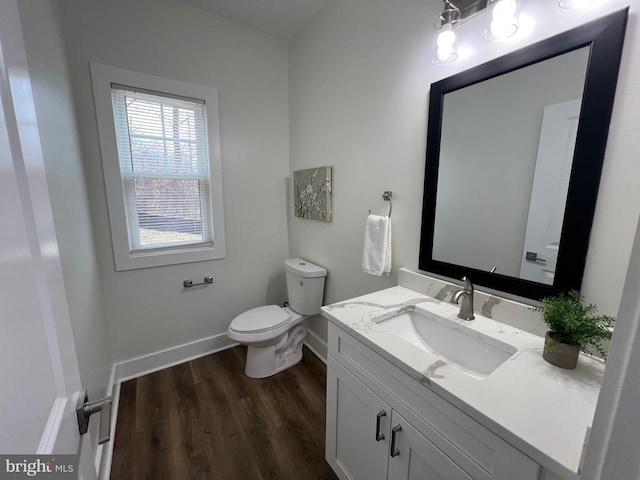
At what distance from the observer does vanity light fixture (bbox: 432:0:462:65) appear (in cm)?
109

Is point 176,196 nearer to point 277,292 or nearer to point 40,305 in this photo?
point 277,292

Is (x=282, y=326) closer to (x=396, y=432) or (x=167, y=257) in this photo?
(x=167, y=257)

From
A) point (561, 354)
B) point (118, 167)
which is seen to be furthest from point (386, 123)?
point (118, 167)

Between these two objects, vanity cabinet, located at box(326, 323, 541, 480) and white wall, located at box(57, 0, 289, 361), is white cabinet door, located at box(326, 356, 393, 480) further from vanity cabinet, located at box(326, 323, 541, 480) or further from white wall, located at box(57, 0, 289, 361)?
white wall, located at box(57, 0, 289, 361)

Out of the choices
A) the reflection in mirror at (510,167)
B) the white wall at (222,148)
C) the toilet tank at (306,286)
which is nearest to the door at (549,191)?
the reflection in mirror at (510,167)

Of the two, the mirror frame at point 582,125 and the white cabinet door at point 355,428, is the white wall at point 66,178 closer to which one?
the white cabinet door at point 355,428

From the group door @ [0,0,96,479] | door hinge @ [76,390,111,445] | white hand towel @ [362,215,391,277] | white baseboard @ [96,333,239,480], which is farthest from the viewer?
white baseboard @ [96,333,239,480]

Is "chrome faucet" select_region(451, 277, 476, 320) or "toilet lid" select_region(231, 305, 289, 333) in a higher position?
"chrome faucet" select_region(451, 277, 476, 320)

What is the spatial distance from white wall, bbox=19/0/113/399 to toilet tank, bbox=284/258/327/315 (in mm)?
1256

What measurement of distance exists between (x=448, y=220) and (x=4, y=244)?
1.39 metres

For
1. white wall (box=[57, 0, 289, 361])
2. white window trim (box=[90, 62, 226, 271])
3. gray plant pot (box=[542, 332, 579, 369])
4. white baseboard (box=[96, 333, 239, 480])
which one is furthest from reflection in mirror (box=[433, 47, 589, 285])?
white baseboard (box=[96, 333, 239, 480])

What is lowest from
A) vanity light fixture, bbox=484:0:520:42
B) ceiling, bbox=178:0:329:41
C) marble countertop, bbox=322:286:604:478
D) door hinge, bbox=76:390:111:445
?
marble countertop, bbox=322:286:604:478

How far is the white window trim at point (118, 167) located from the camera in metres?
1.69

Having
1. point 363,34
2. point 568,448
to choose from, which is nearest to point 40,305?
point 568,448
